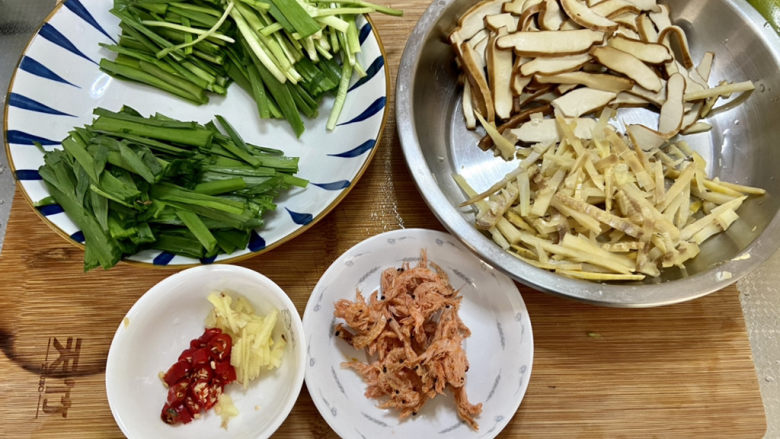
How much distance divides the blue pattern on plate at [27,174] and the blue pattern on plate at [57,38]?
512mm

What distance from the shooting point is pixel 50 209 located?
1665 millimetres

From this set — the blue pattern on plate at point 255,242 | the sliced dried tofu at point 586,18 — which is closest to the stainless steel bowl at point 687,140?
the sliced dried tofu at point 586,18

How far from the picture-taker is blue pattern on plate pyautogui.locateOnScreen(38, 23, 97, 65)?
74.7 inches

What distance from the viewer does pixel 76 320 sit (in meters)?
1.80

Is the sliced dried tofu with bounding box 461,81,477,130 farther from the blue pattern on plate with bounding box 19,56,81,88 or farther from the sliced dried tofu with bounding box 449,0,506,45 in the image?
the blue pattern on plate with bounding box 19,56,81,88

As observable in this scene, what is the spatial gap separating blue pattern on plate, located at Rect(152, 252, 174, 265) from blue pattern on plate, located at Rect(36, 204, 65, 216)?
34 centimetres

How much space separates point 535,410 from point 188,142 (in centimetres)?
140

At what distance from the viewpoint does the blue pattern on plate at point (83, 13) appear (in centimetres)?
194

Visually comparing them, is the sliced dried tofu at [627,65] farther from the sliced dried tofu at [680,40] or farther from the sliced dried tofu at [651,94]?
the sliced dried tofu at [680,40]

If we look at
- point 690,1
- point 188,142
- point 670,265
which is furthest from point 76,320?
point 690,1

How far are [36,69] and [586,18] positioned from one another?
1983 millimetres

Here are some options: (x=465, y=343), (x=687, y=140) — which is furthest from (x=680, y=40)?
(x=465, y=343)

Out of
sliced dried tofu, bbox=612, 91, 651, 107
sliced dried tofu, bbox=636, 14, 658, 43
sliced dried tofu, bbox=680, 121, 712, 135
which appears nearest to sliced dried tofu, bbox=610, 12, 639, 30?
sliced dried tofu, bbox=636, 14, 658, 43

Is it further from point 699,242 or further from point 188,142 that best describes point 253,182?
point 699,242
